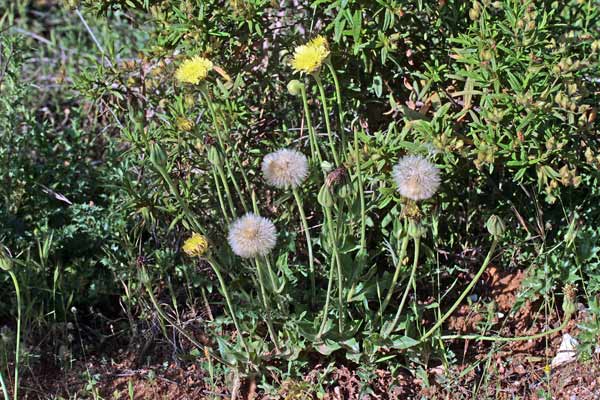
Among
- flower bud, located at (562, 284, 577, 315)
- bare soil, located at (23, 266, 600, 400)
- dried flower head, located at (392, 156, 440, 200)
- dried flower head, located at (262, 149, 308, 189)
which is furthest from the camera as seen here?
bare soil, located at (23, 266, 600, 400)

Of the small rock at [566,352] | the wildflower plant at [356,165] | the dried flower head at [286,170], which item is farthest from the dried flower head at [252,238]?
the small rock at [566,352]

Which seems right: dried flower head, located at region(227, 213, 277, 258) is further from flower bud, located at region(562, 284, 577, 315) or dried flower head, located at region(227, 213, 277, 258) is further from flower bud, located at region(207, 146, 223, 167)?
flower bud, located at region(562, 284, 577, 315)

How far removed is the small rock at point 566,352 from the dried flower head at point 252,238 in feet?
3.26

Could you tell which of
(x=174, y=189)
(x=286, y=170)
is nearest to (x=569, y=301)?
(x=286, y=170)

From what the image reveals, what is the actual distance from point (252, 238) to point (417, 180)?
42cm

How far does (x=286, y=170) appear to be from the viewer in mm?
2027

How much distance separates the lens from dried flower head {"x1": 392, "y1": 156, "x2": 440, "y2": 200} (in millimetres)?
1924

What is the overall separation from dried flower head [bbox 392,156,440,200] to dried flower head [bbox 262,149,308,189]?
0.23 m

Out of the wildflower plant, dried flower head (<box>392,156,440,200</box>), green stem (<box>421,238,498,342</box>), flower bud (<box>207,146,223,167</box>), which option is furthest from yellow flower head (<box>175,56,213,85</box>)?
green stem (<box>421,238,498,342</box>)

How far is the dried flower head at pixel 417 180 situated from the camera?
6.31 feet

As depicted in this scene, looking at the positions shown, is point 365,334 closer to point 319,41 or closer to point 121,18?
point 319,41

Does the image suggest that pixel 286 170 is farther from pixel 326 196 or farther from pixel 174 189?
pixel 174 189

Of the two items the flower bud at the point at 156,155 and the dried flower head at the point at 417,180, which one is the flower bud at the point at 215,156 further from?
the dried flower head at the point at 417,180

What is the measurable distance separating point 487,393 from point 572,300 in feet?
1.18
